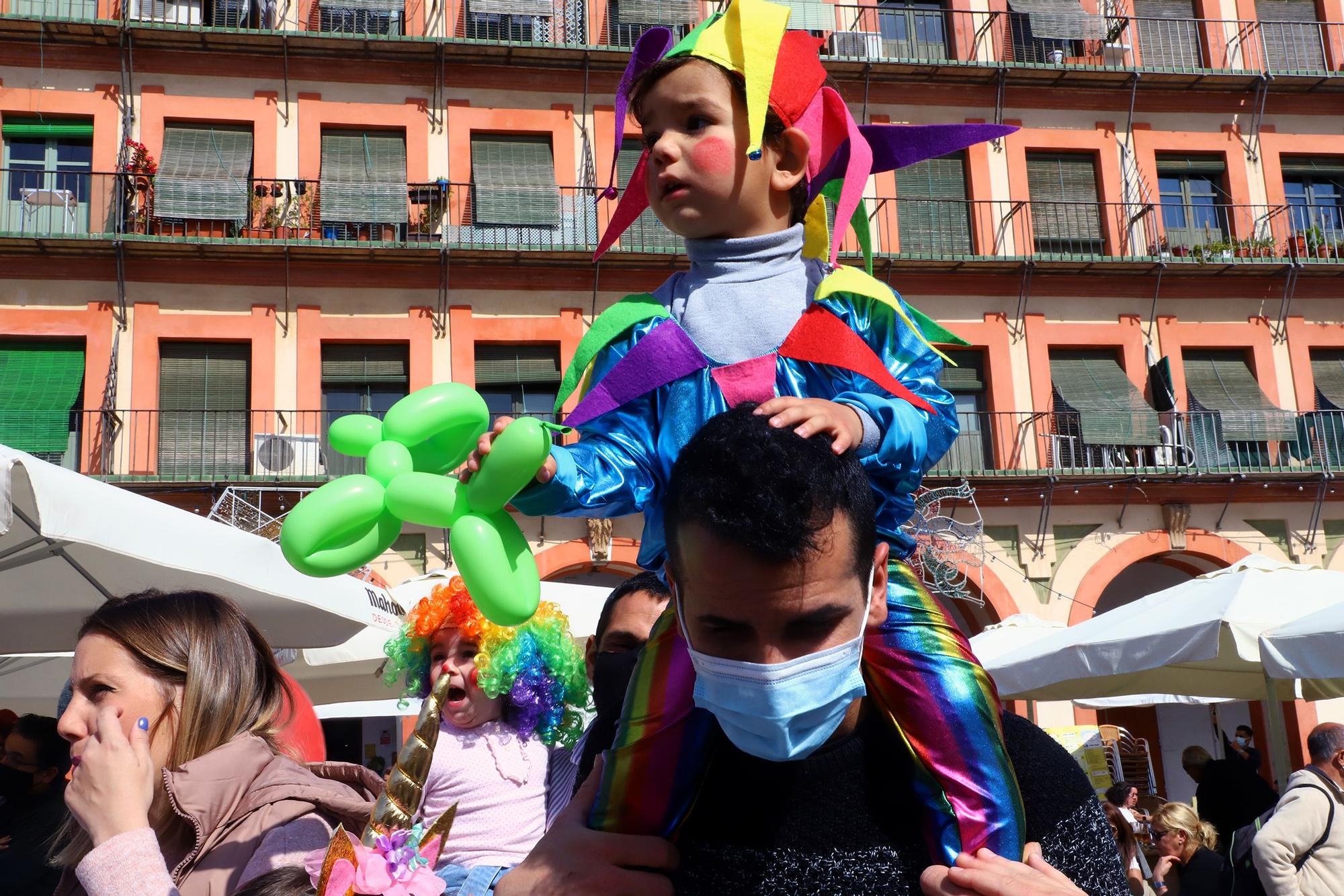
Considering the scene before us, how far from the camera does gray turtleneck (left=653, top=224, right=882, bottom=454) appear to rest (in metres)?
2.35

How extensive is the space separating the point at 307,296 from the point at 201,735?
17.6 m

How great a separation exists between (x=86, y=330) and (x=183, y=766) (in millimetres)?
17986

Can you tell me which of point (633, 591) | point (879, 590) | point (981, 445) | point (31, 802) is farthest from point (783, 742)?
point (981, 445)

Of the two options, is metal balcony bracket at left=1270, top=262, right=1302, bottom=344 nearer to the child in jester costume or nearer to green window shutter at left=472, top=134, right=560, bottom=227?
green window shutter at left=472, top=134, right=560, bottom=227

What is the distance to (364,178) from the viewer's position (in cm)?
1998

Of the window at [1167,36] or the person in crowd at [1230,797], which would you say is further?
the window at [1167,36]

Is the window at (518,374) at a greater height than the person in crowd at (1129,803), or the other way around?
the window at (518,374)

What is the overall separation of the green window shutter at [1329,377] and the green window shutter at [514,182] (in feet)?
42.0

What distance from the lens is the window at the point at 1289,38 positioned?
22.8 meters

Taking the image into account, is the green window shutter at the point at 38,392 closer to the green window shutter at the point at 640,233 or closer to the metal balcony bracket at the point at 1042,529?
the green window shutter at the point at 640,233

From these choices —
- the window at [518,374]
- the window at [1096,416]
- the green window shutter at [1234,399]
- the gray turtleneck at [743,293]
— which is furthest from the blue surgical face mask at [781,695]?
the green window shutter at [1234,399]

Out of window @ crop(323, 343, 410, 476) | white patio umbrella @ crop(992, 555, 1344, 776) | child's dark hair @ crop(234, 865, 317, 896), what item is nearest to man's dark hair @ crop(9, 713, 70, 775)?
child's dark hair @ crop(234, 865, 317, 896)

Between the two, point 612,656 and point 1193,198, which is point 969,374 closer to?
point 1193,198

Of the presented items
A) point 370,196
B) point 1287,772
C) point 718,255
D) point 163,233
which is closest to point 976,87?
point 370,196
